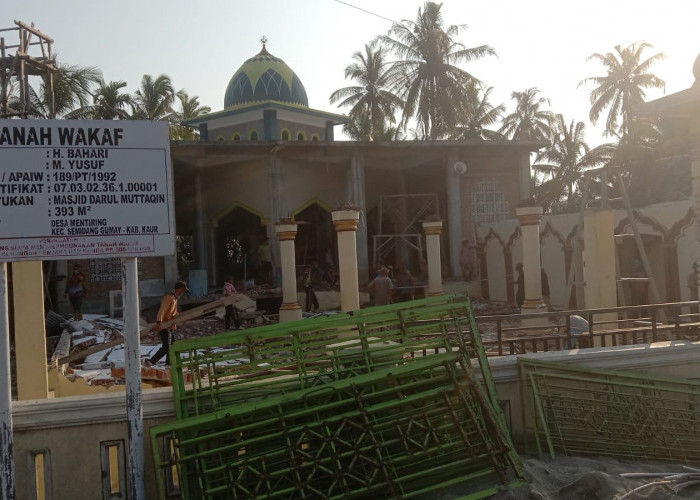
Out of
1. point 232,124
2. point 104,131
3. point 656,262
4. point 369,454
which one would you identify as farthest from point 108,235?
point 232,124

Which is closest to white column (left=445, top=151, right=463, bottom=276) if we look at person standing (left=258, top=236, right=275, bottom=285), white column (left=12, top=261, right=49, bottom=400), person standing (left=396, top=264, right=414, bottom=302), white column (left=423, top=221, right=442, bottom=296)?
person standing (left=396, top=264, right=414, bottom=302)

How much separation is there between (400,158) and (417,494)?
19181 mm

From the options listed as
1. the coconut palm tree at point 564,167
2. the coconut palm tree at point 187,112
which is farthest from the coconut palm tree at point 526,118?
the coconut palm tree at point 187,112

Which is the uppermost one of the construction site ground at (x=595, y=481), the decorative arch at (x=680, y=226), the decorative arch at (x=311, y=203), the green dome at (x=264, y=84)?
the green dome at (x=264, y=84)

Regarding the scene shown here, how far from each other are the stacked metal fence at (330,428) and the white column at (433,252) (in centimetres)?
1273

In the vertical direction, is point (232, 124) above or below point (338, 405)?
above

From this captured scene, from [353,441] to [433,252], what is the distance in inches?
534

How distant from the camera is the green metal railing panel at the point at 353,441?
366cm

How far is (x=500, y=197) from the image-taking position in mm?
22250

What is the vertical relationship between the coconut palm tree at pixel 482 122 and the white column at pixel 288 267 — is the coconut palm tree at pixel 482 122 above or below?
above

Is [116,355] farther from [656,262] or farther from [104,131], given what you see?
[656,262]

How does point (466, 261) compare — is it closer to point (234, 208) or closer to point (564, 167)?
point (234, 208)

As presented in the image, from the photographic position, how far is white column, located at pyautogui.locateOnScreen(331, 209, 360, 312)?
11648 mm

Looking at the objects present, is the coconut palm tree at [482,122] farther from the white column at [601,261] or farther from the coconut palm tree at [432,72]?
the white column at [601,261]
